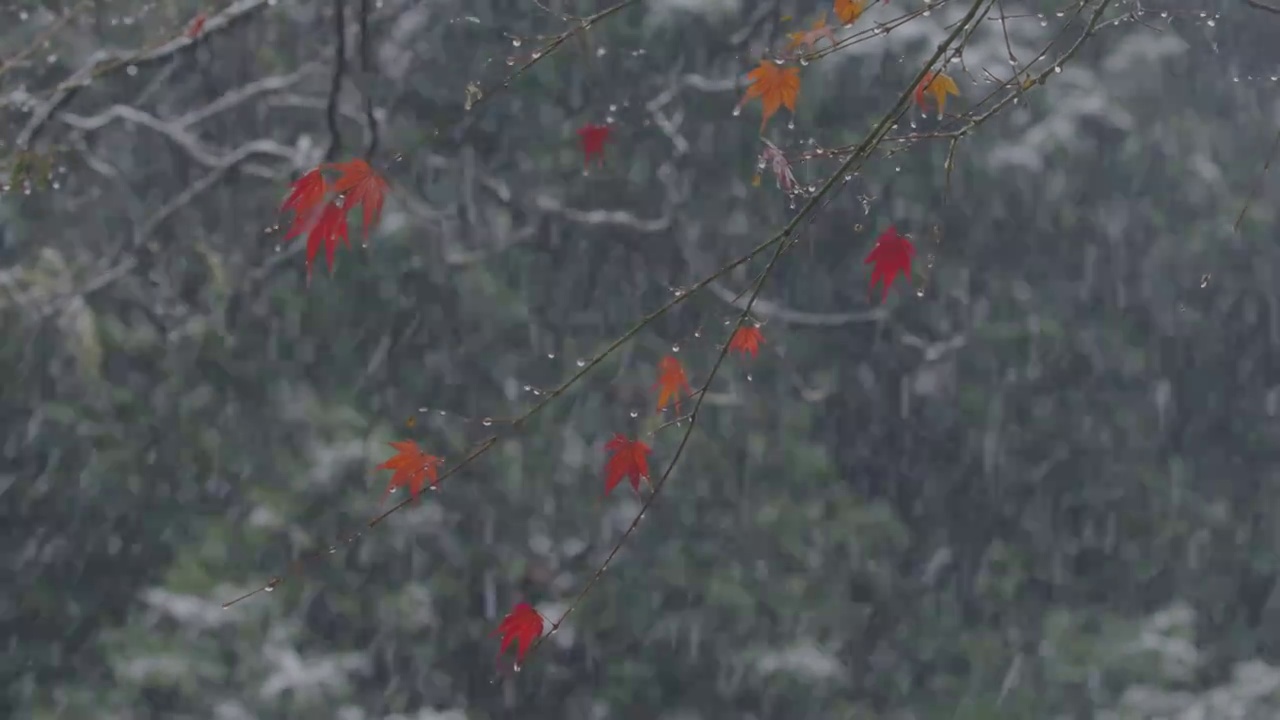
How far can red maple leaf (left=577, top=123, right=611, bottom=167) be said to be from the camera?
298 centimetres

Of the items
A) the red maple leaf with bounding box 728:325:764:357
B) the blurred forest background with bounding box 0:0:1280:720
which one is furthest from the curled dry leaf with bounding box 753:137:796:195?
the blurred forest background with bounding box 0:0:1280:720

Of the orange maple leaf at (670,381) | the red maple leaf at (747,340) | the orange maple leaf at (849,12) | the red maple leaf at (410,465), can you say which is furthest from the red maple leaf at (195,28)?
the orange maple leaf at (849,12)

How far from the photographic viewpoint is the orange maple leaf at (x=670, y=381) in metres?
2.85

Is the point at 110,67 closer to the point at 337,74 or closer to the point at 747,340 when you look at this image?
the point at 337,74

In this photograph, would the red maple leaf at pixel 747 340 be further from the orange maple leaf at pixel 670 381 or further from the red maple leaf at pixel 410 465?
the red maple leaf at pixel 410 465

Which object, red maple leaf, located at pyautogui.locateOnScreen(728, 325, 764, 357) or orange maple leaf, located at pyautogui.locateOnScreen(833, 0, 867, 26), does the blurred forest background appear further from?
orange maple leaf, located at pyautogui.locateOnScreen(833, 0, 867, 26)

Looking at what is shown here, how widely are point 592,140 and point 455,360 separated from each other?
25.0 inches

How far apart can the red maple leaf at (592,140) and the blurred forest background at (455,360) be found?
0.14 ft

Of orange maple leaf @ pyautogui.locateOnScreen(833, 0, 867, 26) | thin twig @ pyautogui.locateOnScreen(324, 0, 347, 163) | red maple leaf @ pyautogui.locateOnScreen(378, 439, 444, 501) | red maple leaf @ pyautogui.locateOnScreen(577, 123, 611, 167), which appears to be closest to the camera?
orange maple leaf @ pyautogui.locateOnScreen(833, 0, 867, 26)

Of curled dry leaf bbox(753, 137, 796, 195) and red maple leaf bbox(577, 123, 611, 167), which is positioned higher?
curled dry leaf bbox(753, 137, 796, 195)

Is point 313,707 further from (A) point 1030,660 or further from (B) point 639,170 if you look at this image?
(A) point 1030,660

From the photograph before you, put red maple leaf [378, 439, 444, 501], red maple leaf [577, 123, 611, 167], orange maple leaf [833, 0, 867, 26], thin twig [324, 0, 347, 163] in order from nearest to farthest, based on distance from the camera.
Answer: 1. orange maple leaf [833, 0, 867, 26]
2. thin twig [324, 0, 347, 163]
3. red maple leaf [378, 439, 444, 501]
4. red maple leaf [577, 123, 611, 167]

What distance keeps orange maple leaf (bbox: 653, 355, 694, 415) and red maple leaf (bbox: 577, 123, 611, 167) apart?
1.70 feet

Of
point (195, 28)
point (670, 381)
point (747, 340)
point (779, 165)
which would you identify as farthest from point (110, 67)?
point (779, 165)
